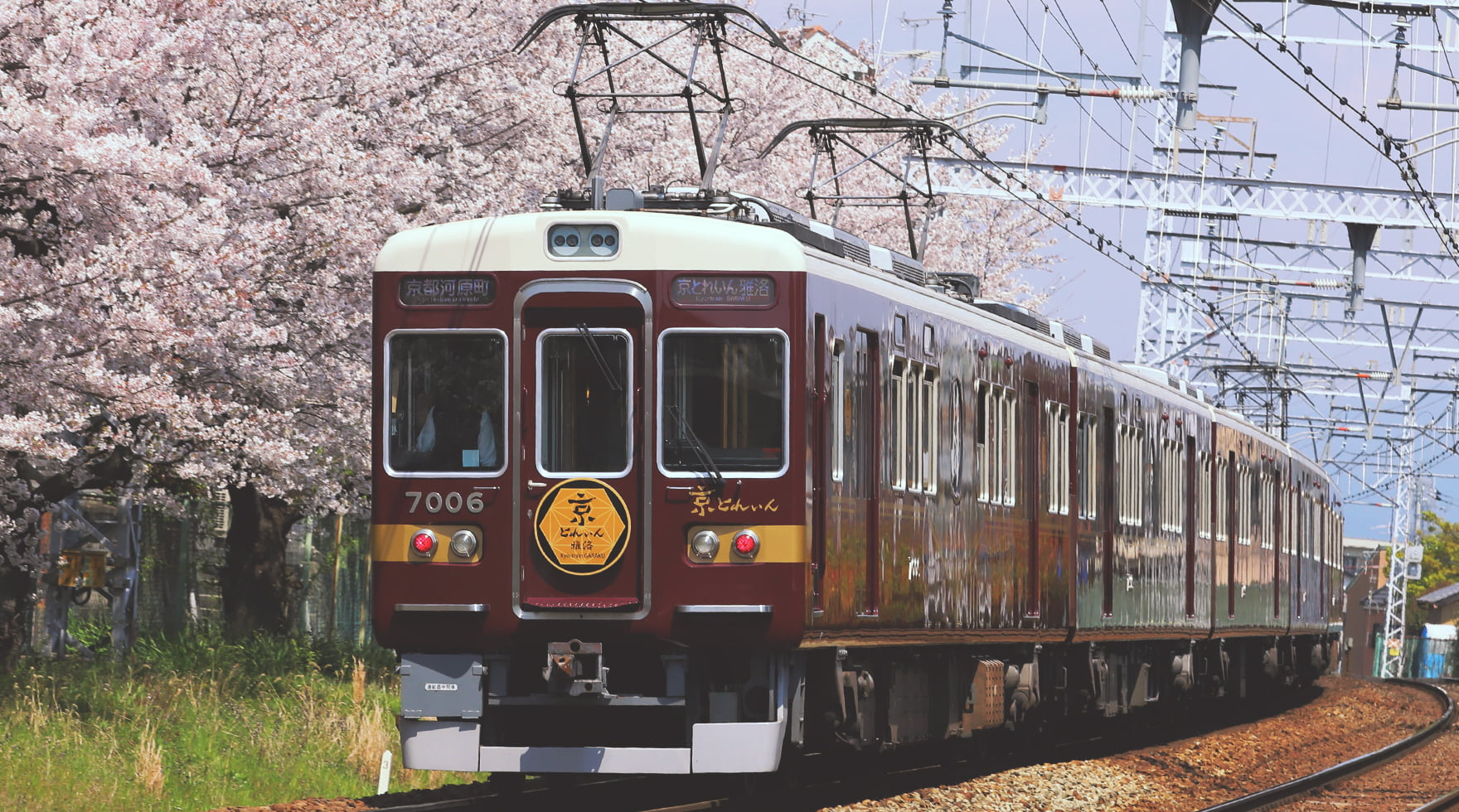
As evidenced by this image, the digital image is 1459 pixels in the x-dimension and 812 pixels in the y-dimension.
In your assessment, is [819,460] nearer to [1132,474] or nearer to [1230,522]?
[1132,474]

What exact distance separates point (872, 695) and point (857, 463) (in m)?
1.58

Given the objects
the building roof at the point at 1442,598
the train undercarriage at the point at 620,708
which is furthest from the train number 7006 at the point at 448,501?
the building roof at the point at 1442,598

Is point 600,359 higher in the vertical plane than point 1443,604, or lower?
higher

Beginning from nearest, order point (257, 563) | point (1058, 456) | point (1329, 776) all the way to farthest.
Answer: point (1329, 776)
point (1058, 456)
point (257, 563)

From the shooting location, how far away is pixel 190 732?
43.9ft

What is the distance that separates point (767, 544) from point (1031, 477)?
5.27m

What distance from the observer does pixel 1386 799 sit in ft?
48.2

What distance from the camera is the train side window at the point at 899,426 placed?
1209cm

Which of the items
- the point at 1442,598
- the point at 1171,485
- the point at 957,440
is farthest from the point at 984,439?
the point at 1442,598

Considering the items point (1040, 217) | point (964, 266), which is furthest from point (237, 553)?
point (1040, 217)

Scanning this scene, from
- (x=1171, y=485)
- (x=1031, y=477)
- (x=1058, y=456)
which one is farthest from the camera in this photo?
(x=1171, y=485)

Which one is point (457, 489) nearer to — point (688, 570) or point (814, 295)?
point (688, 570)

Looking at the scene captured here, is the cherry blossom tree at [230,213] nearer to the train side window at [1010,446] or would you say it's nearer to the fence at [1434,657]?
the train side window at [1010,446]

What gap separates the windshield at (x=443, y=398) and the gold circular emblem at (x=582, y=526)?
45 centimetres
